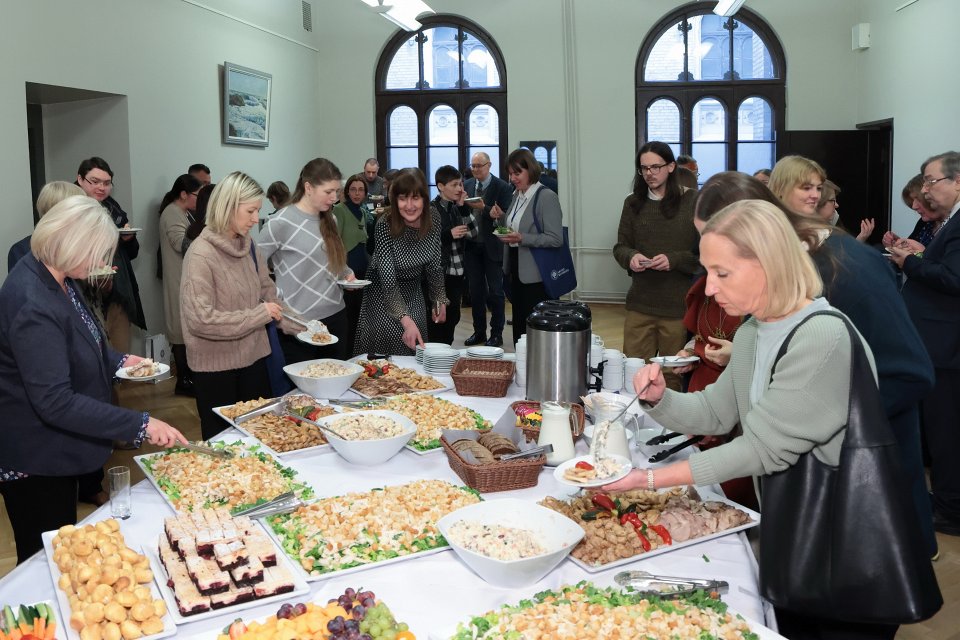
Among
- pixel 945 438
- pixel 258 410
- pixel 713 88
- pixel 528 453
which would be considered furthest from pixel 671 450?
pixel 713 88

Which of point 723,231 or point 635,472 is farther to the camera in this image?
point 635,472

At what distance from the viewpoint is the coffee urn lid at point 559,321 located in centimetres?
267

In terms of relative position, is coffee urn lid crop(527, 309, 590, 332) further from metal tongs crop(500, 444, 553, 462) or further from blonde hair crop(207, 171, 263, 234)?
blonde hair crop(207, 171, 263, 234)

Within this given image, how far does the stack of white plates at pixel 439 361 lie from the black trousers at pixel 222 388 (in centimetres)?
60

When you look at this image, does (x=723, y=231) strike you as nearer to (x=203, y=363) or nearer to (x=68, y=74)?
(x=203, y=363)

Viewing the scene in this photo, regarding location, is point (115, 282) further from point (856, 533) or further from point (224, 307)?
point (856, 533)

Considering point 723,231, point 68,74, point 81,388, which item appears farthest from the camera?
point 68,74

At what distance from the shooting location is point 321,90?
9.65 metres

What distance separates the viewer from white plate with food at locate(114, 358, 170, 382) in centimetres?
248

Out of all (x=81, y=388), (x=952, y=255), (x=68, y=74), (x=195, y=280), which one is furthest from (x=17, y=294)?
(x=68, y=74)

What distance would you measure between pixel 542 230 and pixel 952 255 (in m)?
2.31

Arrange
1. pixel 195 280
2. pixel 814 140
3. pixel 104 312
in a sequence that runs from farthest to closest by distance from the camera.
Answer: pixel 814 140 → pixel 104 312 → pixel 195 280

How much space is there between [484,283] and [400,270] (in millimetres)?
3504

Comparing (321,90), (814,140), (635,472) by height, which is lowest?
(635,472)
